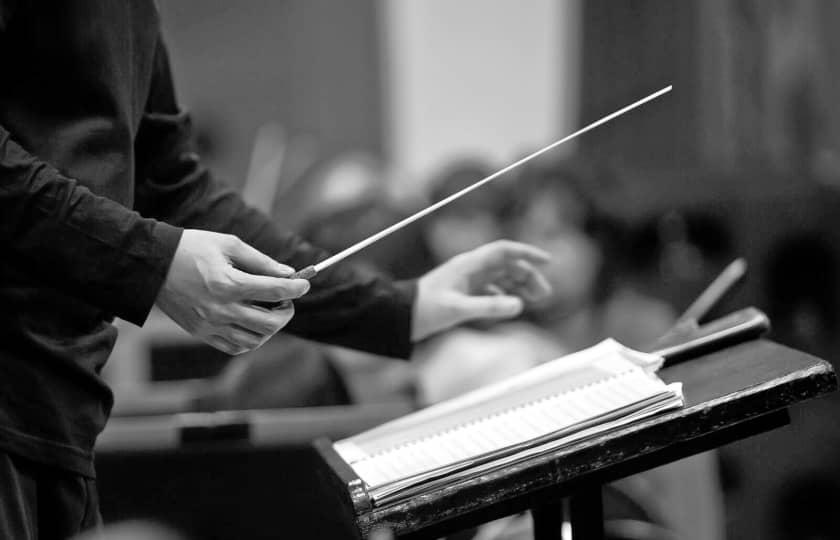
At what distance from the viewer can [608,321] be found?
308 centimetres

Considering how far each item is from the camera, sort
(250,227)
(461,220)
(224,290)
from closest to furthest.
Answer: (224,290)
(250,227)
(461,220)

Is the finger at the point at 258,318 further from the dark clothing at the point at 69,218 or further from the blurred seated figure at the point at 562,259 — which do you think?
the blurred seated figure at the point at 562,259

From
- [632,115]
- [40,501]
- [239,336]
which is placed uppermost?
[632,115]

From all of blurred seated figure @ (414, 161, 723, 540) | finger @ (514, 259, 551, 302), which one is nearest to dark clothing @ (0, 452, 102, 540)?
finger @ (514, 259, 551, 302)

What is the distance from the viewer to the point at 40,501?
1068mm

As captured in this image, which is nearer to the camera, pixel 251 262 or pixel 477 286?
pixel 251 262

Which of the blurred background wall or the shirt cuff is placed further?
the blurred background wall

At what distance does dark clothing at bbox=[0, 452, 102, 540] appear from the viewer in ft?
3.39

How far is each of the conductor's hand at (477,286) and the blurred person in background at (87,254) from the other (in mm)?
93

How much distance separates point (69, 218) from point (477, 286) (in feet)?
1.76

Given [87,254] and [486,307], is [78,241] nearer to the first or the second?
[87,254]

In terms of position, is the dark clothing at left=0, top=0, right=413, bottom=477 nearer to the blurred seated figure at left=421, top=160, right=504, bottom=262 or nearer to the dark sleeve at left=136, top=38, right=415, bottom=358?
the dark sleeve at left=136, top=38, right=415, bottom=358

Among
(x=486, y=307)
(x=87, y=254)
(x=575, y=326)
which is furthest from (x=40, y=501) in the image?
(x=575, y=326)

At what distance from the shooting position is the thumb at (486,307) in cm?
131
